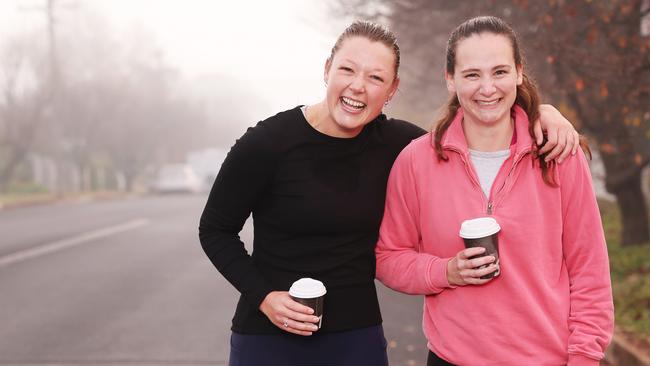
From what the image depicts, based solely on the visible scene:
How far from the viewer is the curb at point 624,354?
5111 millimetres

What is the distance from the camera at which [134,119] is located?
145 feet

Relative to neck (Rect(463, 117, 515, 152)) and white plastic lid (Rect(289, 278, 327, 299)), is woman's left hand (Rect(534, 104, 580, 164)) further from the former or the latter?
white plastic lid (Rect(289, 278, 327, 299))

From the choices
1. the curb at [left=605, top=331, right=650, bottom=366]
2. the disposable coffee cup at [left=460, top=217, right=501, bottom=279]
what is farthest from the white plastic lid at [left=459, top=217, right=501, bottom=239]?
the curb at [left=605, top=331, right=650, bottom=366]

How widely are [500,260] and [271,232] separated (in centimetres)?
83

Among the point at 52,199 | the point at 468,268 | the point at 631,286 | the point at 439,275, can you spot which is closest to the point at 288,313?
the point at 439,275

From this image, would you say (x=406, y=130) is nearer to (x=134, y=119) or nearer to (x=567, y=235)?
(x=567, y=235)

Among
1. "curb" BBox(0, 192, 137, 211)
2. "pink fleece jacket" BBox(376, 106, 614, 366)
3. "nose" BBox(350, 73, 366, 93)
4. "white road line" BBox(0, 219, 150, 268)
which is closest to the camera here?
"pink fleece jacket" BBox(376, 106, 614, 366)

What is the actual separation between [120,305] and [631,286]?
17.7 feet

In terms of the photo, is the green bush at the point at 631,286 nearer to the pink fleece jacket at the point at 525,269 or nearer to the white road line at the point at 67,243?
the pink fleece jacket at the point at 525,269

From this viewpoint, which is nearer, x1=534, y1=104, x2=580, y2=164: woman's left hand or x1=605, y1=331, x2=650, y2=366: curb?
x1=534, y1=104, x2=580, y2=164: woman's left hand

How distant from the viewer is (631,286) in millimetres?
7531

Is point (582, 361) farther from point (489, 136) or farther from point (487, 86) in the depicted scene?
point (487, 86)

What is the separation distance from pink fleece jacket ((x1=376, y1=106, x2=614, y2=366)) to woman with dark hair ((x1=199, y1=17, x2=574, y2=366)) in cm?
31

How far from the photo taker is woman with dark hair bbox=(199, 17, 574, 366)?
8.84ft
